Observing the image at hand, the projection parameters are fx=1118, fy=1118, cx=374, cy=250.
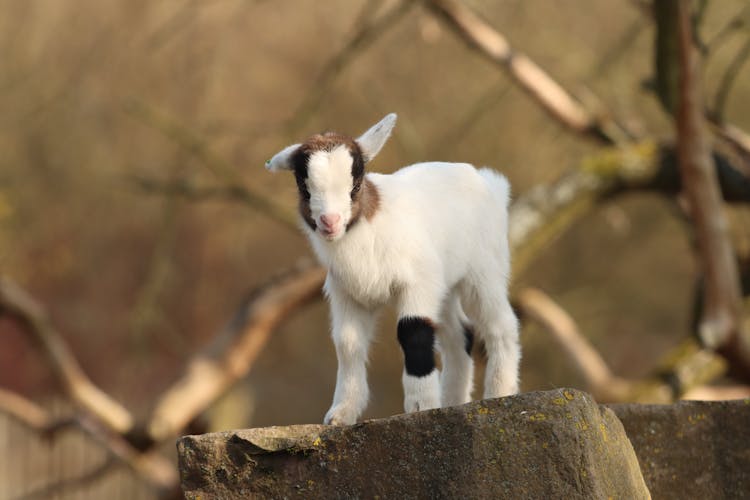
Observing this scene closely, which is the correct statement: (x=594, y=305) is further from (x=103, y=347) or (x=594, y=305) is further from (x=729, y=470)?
(x=729, y=470)

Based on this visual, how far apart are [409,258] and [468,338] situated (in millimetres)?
653

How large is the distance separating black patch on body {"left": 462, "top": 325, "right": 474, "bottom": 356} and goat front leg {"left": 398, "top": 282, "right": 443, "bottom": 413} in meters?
0.54

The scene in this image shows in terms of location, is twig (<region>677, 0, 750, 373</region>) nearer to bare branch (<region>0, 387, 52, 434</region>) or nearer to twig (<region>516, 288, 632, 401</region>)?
twig (<region>516, 288, 632, 401</region>)

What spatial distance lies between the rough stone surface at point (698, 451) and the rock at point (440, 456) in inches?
21.4

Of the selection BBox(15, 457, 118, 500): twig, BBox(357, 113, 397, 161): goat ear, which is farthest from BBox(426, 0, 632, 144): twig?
BBox(357, 113, 397, 161): goat ear

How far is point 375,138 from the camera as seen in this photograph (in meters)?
3.76

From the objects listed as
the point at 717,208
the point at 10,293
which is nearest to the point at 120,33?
the point at 10,293

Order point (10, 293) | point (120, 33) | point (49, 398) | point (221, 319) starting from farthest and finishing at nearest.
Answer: point (221, 319) → point (49, 398) → point (120, 33) → point (10, 293)

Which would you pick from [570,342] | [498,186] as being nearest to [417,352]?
[498,186]

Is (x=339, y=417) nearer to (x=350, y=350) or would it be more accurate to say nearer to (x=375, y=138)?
(x=350, y=350)

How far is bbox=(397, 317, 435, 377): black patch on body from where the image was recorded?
374 centimetres

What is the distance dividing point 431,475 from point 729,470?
54.0 inches

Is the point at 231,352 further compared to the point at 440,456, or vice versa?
the point at 231,352

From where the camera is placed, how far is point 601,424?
346 cm
